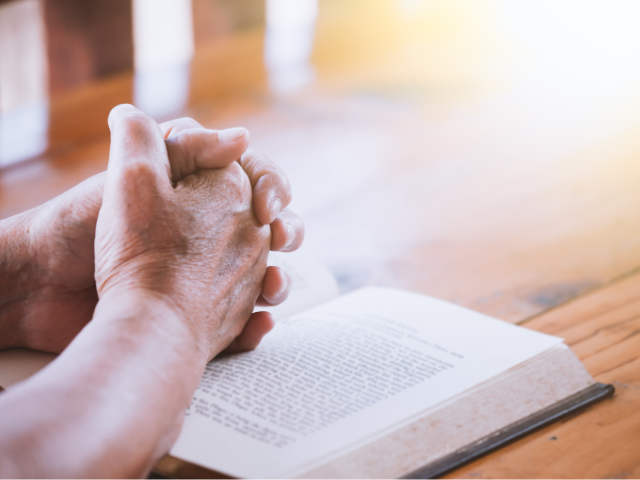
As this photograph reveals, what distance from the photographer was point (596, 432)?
0.49 meters

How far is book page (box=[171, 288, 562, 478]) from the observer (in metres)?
0.45

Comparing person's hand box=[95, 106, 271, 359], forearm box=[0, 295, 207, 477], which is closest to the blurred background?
person's hand box=[95, 106, 271, 359]

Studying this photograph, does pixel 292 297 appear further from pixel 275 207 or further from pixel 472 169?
pixel 472 169

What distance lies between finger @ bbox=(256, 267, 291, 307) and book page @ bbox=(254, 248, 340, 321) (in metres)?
0.04

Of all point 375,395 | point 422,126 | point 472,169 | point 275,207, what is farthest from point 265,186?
point 422,126

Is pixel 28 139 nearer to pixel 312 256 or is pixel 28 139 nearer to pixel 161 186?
pixel 312 256

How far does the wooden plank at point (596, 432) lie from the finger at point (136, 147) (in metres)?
0.35

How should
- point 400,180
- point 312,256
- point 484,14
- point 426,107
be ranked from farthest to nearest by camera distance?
point 484,14 → point 426,107 → point 400,180 → point 312,256

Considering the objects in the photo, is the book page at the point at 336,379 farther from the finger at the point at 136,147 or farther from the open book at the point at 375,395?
the finger at the point at 136,147

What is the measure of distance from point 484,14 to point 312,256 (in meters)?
1.88

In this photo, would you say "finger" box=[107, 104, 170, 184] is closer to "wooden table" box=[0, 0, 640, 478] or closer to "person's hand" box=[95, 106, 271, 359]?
"person's hand" box=[95, 106, 271, 359]

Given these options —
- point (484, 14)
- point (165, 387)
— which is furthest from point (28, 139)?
point (484, 14)

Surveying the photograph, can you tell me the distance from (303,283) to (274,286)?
0.12 meters

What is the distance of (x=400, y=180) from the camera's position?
1.11m
